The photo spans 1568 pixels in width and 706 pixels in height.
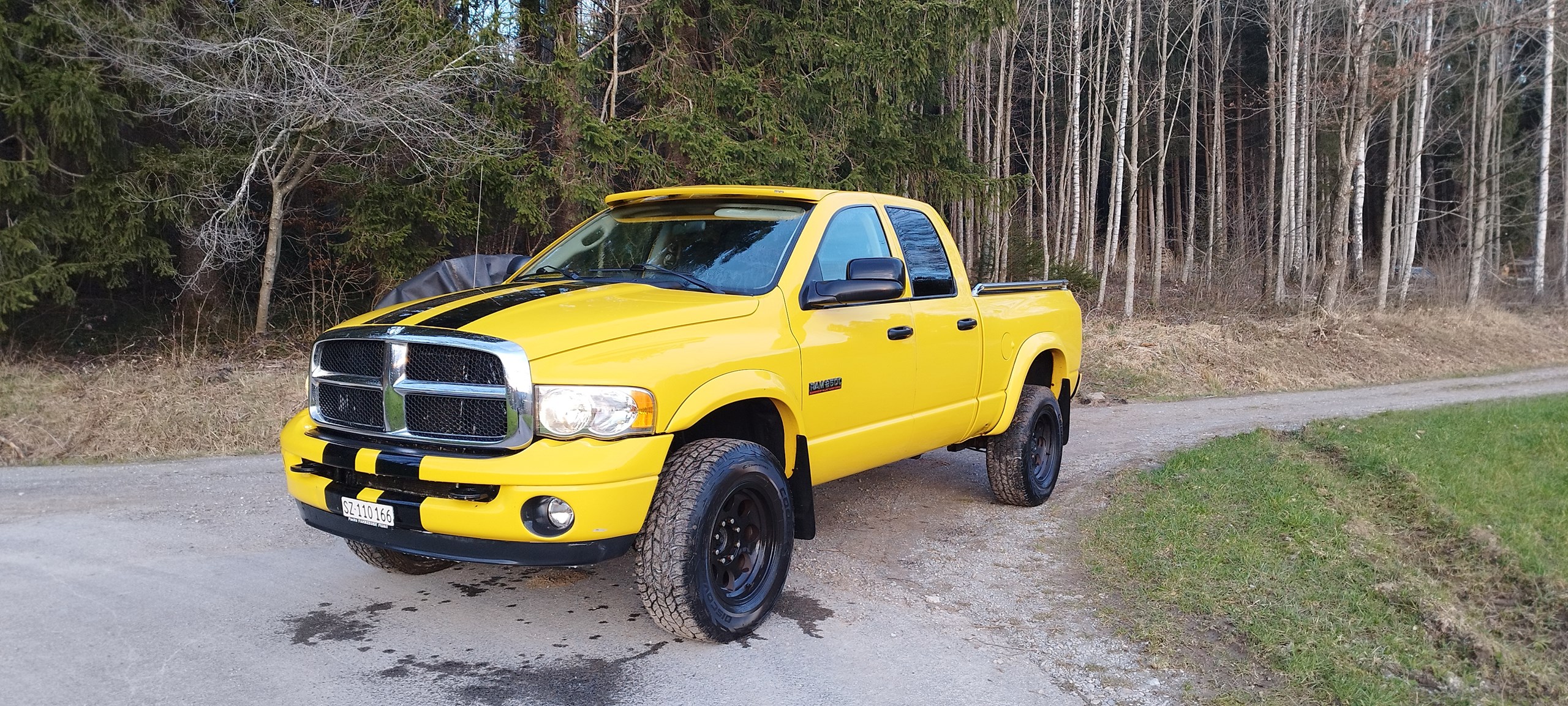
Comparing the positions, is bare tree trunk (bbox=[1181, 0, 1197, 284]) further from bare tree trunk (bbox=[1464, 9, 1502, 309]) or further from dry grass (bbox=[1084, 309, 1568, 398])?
dry grass (bbox=[1084, 309, 1568, 398])

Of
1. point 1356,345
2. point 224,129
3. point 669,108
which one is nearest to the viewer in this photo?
point 224,129

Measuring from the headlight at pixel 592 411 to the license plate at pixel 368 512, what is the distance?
719 millimetres

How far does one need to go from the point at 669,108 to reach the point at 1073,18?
435 inches

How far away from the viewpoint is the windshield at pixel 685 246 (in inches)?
197

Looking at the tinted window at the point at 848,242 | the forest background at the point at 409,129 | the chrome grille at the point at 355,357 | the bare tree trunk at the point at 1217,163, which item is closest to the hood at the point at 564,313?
the chrome grille at the point at 355,357

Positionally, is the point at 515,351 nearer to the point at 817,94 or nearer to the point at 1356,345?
the point at 817,94

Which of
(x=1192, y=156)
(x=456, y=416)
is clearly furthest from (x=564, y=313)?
(x=1192, y=156)

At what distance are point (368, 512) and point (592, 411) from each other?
1011mm

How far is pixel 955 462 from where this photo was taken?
27.9ft

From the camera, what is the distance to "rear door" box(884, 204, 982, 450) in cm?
571

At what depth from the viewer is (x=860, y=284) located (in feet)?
16.1

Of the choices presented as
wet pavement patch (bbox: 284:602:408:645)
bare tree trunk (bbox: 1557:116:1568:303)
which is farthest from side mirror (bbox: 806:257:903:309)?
bare tree trunk (bbox: 1557:116:1568:303)

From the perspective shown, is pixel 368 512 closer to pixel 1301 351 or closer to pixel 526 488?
pixel 526 488

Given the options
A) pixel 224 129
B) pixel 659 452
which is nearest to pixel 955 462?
pixel 659 452
